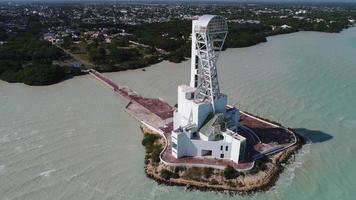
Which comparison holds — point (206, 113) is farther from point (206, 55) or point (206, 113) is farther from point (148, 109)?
point (148, 109)

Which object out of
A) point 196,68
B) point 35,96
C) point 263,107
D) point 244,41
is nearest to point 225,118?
point 196,68

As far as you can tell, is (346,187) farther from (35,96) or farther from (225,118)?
(35,96)

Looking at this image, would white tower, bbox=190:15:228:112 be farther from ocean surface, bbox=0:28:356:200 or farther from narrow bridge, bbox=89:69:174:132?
ocean surface, bbox=0:28:356:200

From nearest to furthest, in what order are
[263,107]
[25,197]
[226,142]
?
[25,197]
[226,142]
[263,107]

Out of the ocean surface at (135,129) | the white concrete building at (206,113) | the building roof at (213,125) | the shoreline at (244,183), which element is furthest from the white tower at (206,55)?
the ocean surface at (135,129)

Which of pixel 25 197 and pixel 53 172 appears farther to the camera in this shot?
pixel 53 172

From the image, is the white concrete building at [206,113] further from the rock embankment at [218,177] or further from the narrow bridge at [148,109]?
the narrow bridge at [148,109]

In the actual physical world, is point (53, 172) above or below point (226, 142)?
below

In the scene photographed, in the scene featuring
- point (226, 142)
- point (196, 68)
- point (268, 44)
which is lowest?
point (268, 44)
